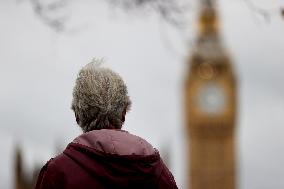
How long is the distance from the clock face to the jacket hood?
58.1m

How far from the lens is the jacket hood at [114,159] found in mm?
2795

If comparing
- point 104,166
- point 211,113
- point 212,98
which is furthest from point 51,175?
point 211,113

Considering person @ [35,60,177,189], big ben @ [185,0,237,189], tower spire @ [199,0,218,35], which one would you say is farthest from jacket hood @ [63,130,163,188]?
tower spire @ [199,0,218,35]

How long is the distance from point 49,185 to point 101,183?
13 cm

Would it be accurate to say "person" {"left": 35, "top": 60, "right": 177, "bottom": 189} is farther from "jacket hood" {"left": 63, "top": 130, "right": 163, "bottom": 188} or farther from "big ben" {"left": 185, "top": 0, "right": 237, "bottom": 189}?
"big ben" {"left": 185, "top": 0, "right": 237, "bottom": 189}

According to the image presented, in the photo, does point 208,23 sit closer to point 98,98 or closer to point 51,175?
point 98,98

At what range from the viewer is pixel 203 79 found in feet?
204

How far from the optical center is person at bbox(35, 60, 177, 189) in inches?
110

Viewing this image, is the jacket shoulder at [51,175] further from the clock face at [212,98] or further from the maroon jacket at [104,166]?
the clock face at [212,98]

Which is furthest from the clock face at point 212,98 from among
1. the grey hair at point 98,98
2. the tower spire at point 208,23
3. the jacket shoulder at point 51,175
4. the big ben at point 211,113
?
the jacket shoulder at point 51,175

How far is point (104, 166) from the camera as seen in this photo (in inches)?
110

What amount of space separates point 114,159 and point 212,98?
59.3 m

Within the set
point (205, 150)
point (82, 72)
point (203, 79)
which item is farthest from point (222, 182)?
point (82, 72)

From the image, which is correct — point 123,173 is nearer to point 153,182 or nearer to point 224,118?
point 153,182
